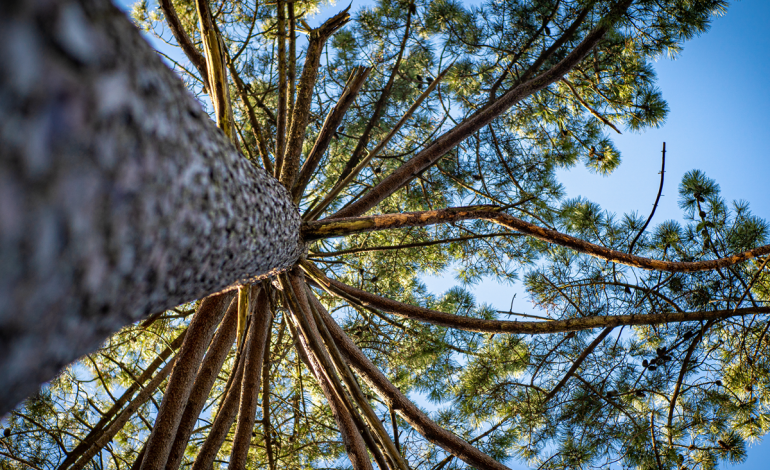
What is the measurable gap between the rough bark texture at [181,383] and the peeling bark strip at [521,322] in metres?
0.53

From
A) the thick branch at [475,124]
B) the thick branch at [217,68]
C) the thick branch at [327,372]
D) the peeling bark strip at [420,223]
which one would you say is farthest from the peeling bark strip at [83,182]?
the thick branch at [475,124]

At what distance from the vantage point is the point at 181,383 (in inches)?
67.5

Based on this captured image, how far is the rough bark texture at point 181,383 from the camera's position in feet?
4.95

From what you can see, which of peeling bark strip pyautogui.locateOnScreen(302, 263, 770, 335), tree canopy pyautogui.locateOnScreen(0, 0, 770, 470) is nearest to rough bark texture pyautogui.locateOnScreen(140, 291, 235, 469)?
tree canopy pyautogui.locateOnScreen(0, 0, 770, 470)

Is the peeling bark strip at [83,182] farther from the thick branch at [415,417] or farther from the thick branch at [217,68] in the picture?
the thick branch at [415,417]

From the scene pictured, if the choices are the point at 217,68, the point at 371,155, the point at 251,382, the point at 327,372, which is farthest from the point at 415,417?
the point at 217,68

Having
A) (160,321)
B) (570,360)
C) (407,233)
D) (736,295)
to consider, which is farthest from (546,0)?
(160,321)

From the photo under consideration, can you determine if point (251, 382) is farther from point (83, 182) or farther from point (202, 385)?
point (83, 182)

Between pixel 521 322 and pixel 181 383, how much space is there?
1748 mm

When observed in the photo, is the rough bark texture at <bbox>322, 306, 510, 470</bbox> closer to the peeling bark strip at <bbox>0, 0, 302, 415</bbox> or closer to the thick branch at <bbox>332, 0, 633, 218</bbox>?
the thick branch at <bbox>332, 0, 633, 218</bbox>

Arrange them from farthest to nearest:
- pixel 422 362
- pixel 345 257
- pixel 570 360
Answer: pixel 345 257 < pixel 422 362 < pixel 570 360

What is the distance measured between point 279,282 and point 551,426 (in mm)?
2419

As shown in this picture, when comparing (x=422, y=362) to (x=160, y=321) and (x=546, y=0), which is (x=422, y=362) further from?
(x=546, y=0)

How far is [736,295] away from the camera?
2615 millimetres
